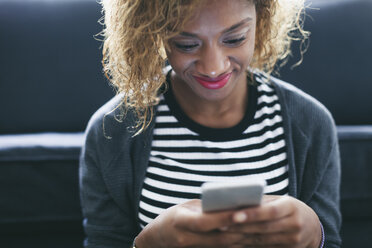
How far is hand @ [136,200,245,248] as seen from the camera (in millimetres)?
595

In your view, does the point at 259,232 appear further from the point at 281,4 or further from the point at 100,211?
the point at 281,4

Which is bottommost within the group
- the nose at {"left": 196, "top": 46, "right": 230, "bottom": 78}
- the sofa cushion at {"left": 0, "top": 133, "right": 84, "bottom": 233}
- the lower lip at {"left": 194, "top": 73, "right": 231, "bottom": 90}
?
the sofa cushion at {"left": 0, "top": 133, "right": 84, "bottom": 233}

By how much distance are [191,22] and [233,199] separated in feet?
1.10

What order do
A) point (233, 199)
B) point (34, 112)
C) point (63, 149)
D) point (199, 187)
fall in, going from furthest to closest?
1. point (34, 112)
2. point (63, 149)
3. point (199, 187)
4. point (233, 199)

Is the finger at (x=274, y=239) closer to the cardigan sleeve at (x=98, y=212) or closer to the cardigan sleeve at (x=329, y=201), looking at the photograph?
the cardigan sleeve at (x=329, y=201)

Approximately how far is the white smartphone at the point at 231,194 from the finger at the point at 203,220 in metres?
0.01

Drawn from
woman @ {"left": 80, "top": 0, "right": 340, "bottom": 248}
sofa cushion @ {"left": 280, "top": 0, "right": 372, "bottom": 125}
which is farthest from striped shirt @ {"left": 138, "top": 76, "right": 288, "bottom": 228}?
sofa cushion @ {"left": 280, "top": 0, "right": 372, "bottom": 125}

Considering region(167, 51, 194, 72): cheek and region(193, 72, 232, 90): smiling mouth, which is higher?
region(167, 51, 194, 72): cheek

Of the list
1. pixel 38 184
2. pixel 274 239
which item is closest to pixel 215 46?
pixel 274 239

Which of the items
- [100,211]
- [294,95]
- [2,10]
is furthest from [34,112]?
[294,95]

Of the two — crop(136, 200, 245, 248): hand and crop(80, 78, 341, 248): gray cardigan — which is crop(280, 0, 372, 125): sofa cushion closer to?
crop(80, 78, 341, 248): gray cardigan

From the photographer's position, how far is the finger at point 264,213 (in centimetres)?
58

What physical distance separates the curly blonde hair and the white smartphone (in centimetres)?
31

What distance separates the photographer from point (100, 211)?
0.91 m
